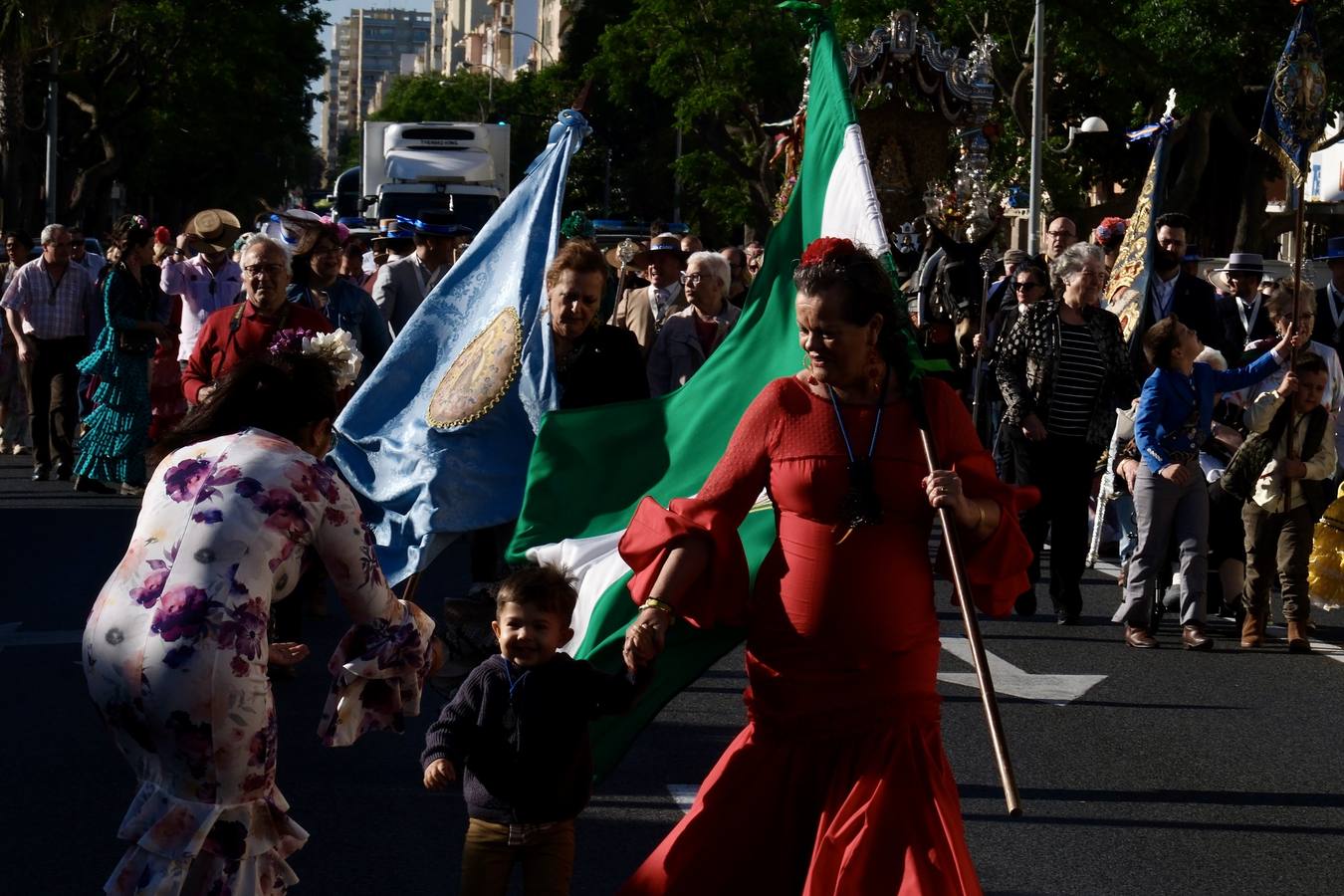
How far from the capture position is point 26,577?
37.0 ft

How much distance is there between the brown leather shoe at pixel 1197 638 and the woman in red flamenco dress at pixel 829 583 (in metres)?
5.69

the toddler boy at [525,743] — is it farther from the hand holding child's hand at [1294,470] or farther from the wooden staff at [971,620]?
the hand holding child's hand at [1294,470]

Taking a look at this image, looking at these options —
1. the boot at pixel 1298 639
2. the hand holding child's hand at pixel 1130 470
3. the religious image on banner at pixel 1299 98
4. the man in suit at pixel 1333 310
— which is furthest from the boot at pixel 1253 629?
the man in suit at pixel 1333 310

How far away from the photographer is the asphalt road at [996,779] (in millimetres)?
6188

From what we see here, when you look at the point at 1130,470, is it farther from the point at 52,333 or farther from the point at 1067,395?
the point at 52,333

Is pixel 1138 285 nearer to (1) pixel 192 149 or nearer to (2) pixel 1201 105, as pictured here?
(2) pixel 1201 105

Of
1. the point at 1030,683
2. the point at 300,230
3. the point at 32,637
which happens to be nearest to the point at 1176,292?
the point at 1030,683

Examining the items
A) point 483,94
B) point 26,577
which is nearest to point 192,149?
point 26,577

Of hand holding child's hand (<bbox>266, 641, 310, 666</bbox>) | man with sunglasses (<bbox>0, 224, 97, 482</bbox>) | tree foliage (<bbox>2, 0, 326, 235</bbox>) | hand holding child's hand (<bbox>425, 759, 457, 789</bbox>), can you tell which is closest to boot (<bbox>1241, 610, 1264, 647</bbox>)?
hand holding child's hand (<bbox>425, 759, 457, 789</bbox>)

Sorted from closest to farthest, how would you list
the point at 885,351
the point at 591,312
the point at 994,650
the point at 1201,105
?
the point at 885,351 < the point at 591,312 < the point at 994,650 < the point at 1201,105

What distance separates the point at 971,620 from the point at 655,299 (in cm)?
960

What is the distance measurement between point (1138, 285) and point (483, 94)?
106 m

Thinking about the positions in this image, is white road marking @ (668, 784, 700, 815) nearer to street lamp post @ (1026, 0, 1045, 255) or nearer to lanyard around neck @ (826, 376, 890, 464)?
lanyard around neck @ (826, 376, 890, 464)

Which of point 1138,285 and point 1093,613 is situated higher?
point 1138,285
